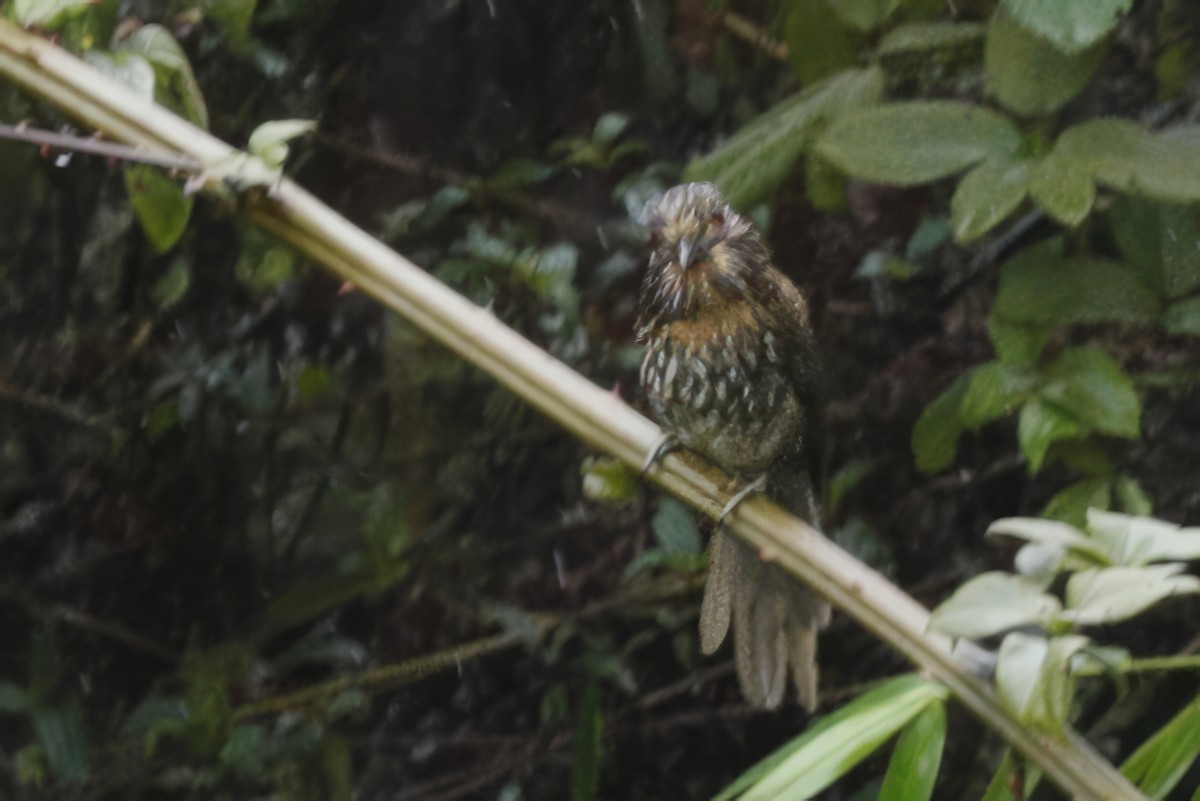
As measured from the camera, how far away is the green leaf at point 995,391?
1.06 metres

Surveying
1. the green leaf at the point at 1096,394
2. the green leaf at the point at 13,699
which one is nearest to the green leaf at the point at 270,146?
the green leaf at the point at 1096,394

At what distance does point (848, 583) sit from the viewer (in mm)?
741

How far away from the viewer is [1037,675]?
63 cm

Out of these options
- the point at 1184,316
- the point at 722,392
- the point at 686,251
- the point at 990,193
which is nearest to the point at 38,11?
the point at 686,251

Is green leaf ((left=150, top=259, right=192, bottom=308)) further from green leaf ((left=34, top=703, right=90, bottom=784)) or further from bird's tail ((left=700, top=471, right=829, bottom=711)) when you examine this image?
bird's tail ((left=700, top=471, right=829, bottom=711))

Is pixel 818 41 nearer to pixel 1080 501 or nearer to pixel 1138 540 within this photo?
pixel 1080 501

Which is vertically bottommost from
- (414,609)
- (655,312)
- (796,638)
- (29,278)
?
(796,638)

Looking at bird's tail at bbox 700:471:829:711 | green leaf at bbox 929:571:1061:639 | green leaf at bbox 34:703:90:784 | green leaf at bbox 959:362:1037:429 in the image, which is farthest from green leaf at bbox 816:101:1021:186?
green leaf at bbox 34:703:90:784

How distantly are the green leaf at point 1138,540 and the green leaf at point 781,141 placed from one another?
53cm

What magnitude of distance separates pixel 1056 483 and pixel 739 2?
0.71 meters

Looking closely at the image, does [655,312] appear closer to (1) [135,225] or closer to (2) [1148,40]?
(2) [1148,40]

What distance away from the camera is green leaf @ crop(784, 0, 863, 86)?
114cm

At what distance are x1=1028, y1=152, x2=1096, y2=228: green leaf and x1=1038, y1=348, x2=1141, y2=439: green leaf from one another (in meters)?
0.19

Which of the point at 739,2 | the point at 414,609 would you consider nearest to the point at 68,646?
the point at 414,609
